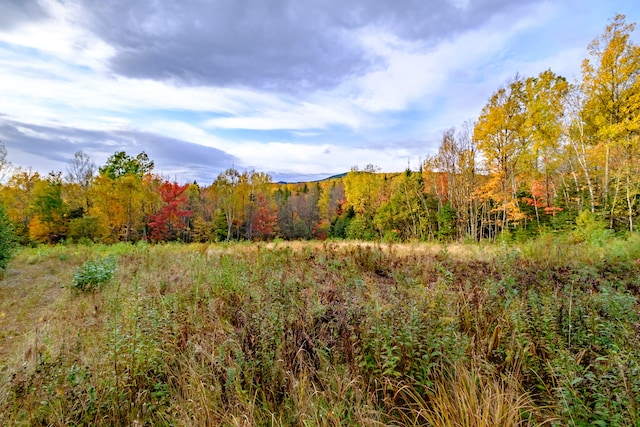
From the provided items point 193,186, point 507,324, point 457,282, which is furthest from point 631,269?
point 193,186

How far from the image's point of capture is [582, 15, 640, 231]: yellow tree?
13594 mm

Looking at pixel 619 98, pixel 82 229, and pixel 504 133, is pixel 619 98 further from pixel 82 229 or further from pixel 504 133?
pixel 82 229

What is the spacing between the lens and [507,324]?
2898mm

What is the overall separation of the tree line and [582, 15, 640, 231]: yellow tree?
48mm

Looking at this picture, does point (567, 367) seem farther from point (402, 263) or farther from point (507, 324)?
point (402, 263)

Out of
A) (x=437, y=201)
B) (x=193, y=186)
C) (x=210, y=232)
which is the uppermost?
(x=193, y=186)

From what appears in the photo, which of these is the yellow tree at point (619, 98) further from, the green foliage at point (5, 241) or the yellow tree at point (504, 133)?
the green foliage at point (5, 241)

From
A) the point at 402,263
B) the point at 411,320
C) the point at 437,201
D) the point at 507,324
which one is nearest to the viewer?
the point at 411,320

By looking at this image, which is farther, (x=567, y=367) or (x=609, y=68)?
(x=609, y=68)

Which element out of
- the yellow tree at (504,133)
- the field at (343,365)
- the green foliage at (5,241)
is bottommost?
the field at (343,365)

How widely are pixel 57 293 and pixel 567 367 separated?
8.92 m

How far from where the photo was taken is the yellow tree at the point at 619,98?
13.6 m

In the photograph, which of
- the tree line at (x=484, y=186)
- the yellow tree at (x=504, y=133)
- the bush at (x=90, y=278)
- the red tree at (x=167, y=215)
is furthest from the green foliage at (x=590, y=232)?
the red tree at (x=167, y=215)

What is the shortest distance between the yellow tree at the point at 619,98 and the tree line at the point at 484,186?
0.16 ft
